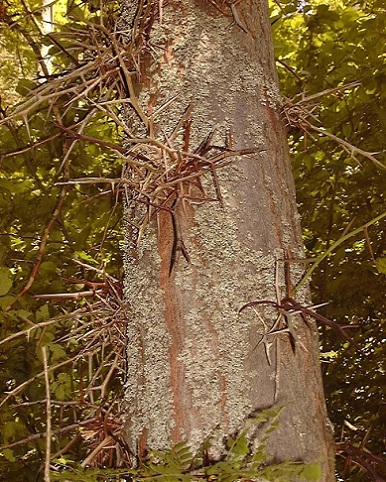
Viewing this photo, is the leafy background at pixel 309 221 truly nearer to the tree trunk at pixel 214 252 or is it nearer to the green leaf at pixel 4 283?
the green leaf at pixel 4 283

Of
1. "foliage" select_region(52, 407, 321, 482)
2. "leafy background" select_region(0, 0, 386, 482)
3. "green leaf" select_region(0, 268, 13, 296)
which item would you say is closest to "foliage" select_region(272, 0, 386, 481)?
"leafy background" select_region(0, 0, 386, 482)

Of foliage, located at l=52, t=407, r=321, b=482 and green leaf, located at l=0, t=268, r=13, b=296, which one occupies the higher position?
green leaf, located at l=0, t=268, r=13, b=296

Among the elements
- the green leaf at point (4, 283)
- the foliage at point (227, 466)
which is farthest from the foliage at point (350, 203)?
the foliage at point (227, 466)

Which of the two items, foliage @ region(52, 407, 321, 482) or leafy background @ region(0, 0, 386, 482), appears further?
leafy background @ region(0, 0, 386, 482)

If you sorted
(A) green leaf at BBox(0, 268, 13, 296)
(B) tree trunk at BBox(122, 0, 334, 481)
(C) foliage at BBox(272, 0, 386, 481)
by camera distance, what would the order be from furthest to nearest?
(C) foliage at BBox(272, 0, 386, 481), (A) green leaf at BBox(0, 268, 13, 296), (B) tree trunk at BBox(122, 0, 334, 481)

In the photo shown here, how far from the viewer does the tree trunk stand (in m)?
0.93

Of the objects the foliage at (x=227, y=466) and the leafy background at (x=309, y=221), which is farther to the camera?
the leafy background at (x=309, y=221)

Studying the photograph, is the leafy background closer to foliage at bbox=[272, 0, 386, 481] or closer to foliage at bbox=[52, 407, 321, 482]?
foliage at bbox=[272, 0, 386, 481]

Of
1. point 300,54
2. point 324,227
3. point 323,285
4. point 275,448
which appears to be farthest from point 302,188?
point 275,448

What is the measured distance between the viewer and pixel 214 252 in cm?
99

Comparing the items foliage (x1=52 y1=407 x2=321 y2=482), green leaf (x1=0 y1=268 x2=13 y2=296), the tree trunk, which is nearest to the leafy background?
green leaf (x1=0 y1=268 x2=13 y2=296)

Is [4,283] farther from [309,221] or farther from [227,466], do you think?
[309,221]

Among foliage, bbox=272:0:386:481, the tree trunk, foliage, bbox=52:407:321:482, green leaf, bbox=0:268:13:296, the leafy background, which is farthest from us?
foliage, bbox=272:0:386:481

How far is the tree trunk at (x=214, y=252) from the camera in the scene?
93cm
